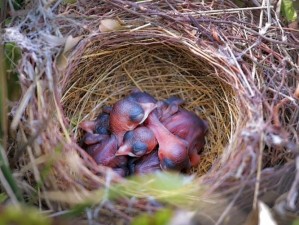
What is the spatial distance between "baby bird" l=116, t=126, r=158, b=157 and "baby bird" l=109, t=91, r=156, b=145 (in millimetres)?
29

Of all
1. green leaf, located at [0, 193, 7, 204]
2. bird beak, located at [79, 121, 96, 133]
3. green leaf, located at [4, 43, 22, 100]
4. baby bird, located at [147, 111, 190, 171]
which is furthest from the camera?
bird beak, located at [79, 121, 96, 133]

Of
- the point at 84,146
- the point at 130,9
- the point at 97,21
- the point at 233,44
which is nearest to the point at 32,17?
the point at 97,21

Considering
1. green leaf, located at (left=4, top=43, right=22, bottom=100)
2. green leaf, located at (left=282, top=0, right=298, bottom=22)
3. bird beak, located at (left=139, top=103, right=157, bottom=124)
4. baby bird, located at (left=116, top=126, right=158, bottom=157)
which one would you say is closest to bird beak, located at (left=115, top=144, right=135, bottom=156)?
baby bird, located at (left=116, top=126, right=158, bottom=157)

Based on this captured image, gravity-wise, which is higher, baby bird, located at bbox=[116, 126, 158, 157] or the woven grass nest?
the woven grass nest

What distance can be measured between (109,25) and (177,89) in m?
0.39

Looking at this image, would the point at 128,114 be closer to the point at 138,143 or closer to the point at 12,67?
the point at 138,143

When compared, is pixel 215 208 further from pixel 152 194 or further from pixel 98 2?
pixel 98 2

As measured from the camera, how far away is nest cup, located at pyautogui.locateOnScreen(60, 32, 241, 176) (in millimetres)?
1735

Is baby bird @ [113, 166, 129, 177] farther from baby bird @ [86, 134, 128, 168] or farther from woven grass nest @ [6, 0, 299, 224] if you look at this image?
woven grass nest @ [6, 0, 299, 224]

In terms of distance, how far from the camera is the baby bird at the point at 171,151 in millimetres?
1656

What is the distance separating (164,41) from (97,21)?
23 centimetres

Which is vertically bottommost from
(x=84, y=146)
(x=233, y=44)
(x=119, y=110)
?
(x=84, y=146)

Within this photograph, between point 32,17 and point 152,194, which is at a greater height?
point 32,17

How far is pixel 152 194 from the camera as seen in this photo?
53.4 inches
